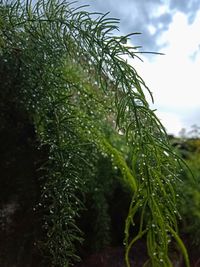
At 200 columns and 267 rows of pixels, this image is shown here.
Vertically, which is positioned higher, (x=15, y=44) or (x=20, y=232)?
(x=15, y=44)

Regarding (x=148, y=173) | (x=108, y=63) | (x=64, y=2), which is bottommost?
(x=148, y=173)

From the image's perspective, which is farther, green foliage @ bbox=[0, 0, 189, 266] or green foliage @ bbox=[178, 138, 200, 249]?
green foliage @ bbox=[178, 138, 200, 249]

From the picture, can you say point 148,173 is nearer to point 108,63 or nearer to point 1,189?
point 108,63

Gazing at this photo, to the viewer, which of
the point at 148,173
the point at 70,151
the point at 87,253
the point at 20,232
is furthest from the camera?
the point at 87,253

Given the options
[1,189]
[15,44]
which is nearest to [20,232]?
[1,189]

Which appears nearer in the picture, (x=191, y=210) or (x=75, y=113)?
(x=75, y=113)

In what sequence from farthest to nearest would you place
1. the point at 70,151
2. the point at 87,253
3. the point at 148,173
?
the point at 87,253
the point at 70,151
the point at 148,173

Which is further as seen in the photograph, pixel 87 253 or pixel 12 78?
pixel 87 253

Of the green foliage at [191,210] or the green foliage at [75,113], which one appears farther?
the green foliage at [191,210]
